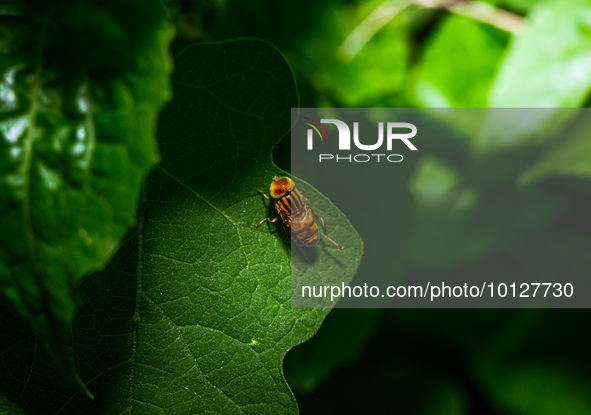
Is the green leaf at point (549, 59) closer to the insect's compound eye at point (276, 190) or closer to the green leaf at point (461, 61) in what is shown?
the green leaf at point (461, 61)

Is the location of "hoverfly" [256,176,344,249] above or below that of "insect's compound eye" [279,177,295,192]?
below

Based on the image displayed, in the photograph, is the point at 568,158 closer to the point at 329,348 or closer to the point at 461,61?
the point at 461,61

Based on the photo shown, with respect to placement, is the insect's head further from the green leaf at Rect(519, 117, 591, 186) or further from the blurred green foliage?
the green leaf at Rect(519, 117, 591, 186)

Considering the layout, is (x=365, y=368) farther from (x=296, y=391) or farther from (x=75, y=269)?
(x=75, y=269)

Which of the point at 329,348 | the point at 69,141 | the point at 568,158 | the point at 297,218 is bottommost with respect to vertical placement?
the point at 329,348

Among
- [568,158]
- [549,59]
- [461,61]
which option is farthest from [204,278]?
[461,61]

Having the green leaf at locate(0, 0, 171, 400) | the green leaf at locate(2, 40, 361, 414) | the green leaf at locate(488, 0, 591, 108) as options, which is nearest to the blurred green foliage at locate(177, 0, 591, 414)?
the green leaf at locate(488, 0, 591, 108)

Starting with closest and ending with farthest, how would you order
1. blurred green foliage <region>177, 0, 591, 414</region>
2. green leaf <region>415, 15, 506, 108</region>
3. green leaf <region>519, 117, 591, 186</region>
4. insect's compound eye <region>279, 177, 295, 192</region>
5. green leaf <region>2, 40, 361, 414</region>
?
green leaf <region>2, 40, 361, 414</region> < insect's compound eye <region>279, 177, 295, 192</region> < green leaf <region>519, 117, 591, 186</region> < blurred green foliage <region>177, 0, 591, 414</region> < green leaf <region>415, 15, 506, 108</region>
